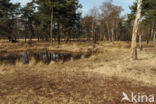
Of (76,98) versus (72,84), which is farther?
(72,84)

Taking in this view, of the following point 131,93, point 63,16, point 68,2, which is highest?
point 68,2

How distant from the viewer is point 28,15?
35750 millimetres

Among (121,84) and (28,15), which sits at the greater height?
(28,15)

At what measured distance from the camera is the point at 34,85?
4.66m

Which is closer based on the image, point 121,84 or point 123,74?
point 121,84

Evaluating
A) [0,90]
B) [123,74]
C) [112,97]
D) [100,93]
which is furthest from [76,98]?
[123,74]

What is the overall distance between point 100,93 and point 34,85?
8.66 feet

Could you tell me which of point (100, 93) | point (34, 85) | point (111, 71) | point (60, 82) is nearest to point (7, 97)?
point (34, 85)

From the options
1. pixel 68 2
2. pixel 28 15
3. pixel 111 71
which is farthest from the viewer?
pixel 28 15

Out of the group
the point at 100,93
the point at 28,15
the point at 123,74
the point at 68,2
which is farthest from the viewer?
the point at 28,15

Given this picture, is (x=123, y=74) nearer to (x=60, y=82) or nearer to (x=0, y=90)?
(x=60, y=82)

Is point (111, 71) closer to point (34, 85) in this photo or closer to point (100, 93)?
point (100, 93)

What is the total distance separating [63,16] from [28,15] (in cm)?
1696

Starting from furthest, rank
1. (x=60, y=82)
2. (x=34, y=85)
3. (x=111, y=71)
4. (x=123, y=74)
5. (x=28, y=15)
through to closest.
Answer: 1. (x=28, y=15)
2. (x=111, y=71)
3. (x=123, y=74)
4. (x=60, y=82)
5. (x=34, y=85)
